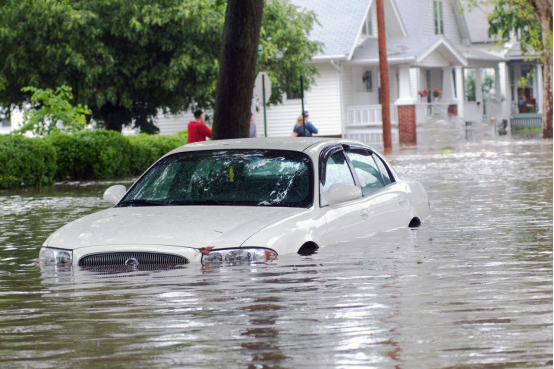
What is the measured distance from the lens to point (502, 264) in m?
8.16

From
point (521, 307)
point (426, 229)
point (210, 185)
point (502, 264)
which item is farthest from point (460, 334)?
point (426, 229)

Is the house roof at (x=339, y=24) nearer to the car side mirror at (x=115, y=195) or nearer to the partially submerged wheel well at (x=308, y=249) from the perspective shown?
the car side mirror at (x=115, y=195)

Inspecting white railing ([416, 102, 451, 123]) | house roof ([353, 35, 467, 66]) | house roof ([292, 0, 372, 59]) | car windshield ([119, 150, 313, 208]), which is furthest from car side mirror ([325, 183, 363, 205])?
white railing ([416, 102, 451, 123])

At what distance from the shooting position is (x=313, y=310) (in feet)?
20.6

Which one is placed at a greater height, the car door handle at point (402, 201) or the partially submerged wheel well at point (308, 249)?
the car door handle at point (402, 201)

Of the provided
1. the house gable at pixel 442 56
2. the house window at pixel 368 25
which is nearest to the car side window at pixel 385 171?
the house gable at pixel 442 56

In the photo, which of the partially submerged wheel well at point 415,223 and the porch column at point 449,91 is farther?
the porch column at point 449,91

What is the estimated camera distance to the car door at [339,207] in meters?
8.62

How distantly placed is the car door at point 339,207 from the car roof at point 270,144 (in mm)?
153

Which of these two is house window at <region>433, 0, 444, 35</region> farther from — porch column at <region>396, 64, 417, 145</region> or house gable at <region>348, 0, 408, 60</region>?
porch column at <region>396, 64, 417, 145</region>

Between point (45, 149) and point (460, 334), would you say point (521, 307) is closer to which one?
point (460, 334)

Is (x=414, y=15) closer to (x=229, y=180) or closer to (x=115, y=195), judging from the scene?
(x=115, y=195)

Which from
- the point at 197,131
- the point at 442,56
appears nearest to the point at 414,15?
the point at 442,56

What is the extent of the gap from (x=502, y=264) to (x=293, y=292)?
6.75ft
